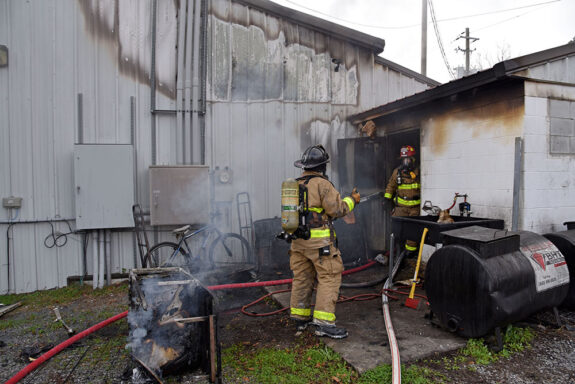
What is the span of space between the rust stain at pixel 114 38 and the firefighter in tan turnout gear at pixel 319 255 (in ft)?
13.8

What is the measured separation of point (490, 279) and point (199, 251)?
16.4ft

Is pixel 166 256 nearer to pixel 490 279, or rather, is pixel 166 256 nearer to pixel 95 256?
pixel 95 256

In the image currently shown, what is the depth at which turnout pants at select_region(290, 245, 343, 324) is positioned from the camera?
399 cm

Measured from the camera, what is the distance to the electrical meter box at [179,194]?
21.1ft

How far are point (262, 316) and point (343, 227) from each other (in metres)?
2.85

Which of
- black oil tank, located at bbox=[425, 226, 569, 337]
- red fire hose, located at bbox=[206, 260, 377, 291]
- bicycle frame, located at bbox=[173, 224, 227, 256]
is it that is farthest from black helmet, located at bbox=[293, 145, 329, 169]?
bicycle frame, located at bbox=[173, 224, 227, 256]

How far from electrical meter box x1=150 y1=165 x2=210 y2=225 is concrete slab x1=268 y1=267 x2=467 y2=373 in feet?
8.48

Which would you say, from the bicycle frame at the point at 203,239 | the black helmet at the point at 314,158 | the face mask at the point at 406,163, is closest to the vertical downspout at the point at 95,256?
the bicycle frame at the point at 203,239

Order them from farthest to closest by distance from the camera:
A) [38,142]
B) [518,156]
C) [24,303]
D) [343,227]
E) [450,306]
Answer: [343,227] → [38,142] → [24,303] → [518,156] → [450,306]

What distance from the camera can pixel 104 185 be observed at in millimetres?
6352

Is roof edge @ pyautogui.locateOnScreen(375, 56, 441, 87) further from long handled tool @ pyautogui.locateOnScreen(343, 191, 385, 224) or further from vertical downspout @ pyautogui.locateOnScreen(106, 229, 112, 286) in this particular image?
vertical downspout @ pyautogui.locateOnScreen(106, 229, 112, 286)

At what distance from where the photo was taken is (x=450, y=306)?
381cm

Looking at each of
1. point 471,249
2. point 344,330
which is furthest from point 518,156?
point 344,330

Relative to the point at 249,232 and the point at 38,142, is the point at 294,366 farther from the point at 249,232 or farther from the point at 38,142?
the point at 38,142
